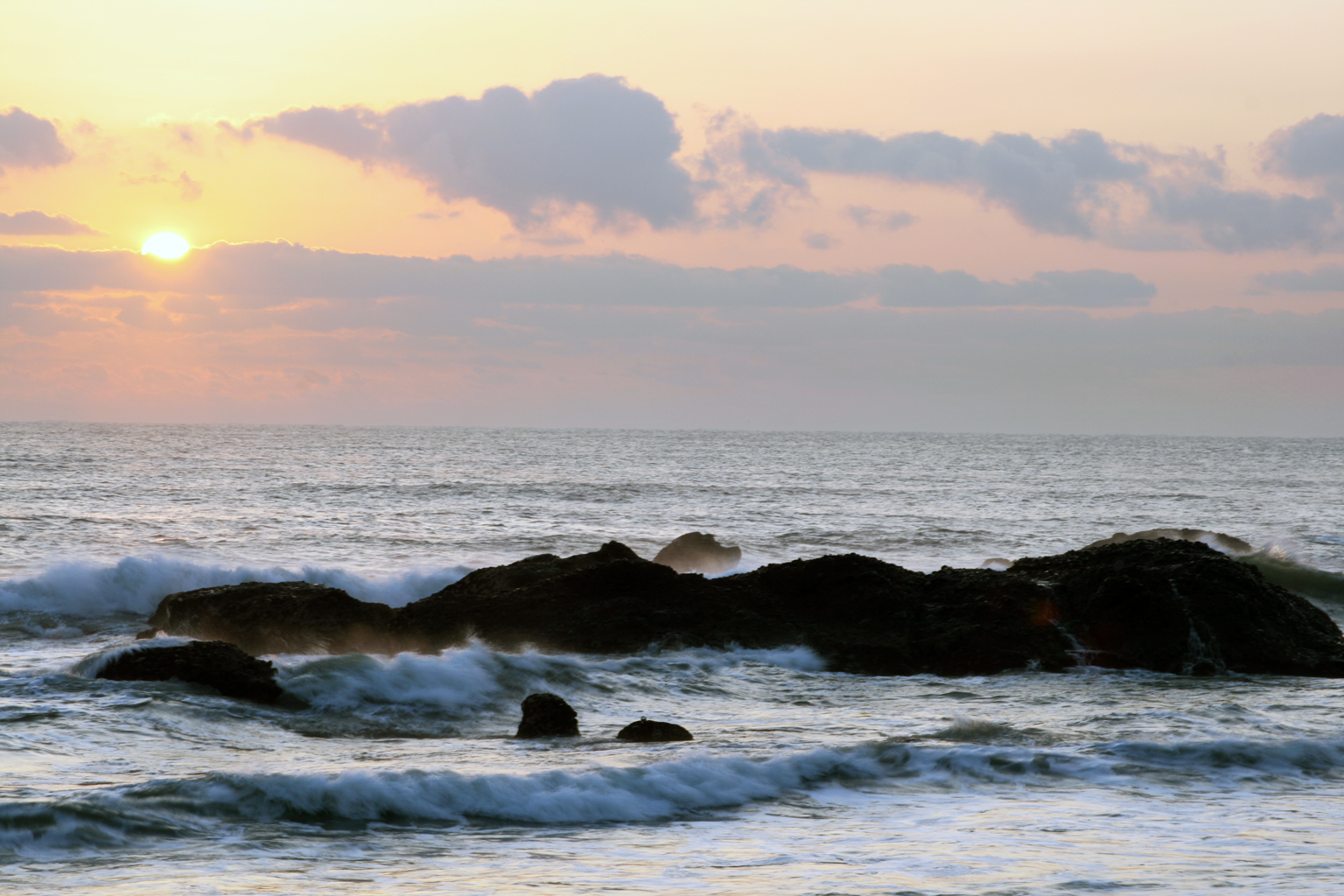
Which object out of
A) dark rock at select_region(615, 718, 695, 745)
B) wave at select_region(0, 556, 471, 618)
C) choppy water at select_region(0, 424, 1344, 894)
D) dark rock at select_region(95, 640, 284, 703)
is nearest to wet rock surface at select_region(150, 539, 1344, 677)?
choppy water at select_region(0, 424, 1344, 894)

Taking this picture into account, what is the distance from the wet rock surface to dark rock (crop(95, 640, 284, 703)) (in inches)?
104

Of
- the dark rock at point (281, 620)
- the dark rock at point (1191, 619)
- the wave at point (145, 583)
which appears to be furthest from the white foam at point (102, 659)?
the dark rock at point (1191, 619)

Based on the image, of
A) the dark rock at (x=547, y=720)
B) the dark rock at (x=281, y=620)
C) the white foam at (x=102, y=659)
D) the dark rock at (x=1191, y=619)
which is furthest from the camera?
the dark rock at (x=281, y=620)

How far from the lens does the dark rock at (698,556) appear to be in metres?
24.0

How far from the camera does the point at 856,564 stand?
608 inches

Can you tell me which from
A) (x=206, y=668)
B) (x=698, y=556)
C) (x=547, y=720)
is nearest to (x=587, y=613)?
(x=547, y=720)

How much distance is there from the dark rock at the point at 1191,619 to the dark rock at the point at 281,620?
8780mm

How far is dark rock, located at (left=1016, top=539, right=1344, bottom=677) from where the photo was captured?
13492 mm

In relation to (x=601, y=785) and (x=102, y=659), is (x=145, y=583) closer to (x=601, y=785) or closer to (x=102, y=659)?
(x=102, y=659)

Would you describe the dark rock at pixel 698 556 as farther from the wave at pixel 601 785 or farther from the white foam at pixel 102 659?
the wave at pixel 601 785

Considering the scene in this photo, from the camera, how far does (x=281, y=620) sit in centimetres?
1420

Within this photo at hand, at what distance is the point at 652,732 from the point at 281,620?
663 centimetres

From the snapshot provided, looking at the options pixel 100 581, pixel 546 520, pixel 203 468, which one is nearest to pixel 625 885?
pixel 100 581

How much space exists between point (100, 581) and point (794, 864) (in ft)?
56.3
